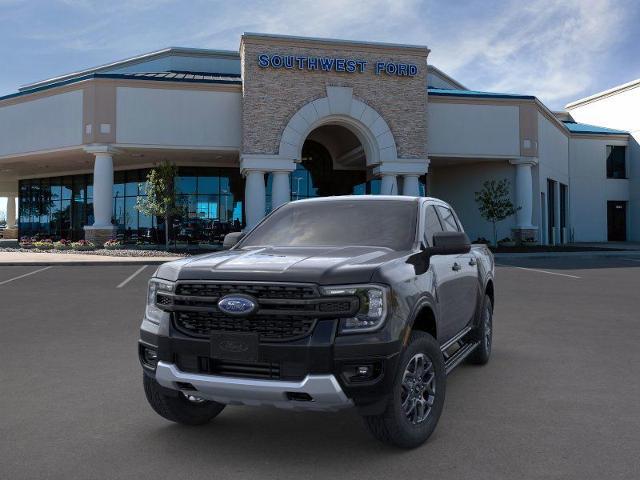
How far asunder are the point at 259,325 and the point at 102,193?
28028mm

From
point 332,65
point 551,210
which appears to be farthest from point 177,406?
point 551,210

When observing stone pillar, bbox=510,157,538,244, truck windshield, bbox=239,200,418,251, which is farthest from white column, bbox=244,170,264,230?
truck windshield, bbox=239,200,418,251

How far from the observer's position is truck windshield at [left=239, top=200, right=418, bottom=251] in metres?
4.84

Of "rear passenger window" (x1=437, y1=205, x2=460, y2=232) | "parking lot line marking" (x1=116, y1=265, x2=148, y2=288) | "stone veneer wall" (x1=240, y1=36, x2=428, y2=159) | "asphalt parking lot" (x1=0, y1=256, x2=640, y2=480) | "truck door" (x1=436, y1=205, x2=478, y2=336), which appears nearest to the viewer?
"asphalt parking lot" (x1=0, y1=256, x2=640, y2=480)

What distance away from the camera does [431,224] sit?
17.4 ft

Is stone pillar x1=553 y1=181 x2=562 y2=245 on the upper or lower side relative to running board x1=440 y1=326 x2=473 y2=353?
upper

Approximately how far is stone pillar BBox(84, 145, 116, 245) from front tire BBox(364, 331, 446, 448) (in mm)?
27487

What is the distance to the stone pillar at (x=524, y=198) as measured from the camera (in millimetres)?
32219

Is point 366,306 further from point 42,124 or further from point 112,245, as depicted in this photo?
point 42,124

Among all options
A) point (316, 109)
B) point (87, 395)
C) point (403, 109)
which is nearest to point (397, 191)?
point (403, 109)

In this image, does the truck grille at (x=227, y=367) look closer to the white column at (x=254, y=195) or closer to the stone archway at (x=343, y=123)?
the white column at (x=254, y=195)

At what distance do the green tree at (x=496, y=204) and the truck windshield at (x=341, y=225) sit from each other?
27030mm

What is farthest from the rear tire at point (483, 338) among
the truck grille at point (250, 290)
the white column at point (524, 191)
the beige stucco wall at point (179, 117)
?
the white column at point (524, 191)

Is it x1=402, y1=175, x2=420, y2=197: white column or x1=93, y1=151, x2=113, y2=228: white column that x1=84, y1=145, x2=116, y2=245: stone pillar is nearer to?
x1=93, y1=151, x2=113, y2=228: white column
